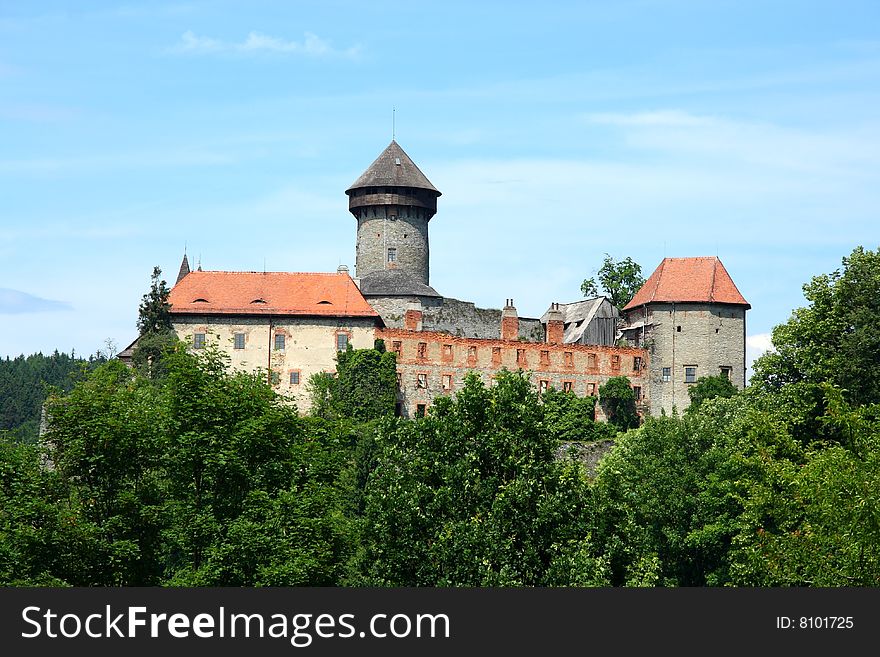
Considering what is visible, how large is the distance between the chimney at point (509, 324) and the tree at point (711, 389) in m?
11.3

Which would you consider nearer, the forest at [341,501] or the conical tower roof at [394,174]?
the forest at [341,501]

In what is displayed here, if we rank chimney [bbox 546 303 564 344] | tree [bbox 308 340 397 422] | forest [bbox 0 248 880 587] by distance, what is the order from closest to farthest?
1. forest [bbox 0 248 880 587]
2. tree [bbox 308 340 397 422]
3. chimney [bbox 546 303 564 344]

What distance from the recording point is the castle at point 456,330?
261ft

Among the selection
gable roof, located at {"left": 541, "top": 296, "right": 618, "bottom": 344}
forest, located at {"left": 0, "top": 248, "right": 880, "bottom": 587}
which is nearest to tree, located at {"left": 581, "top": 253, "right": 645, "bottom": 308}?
gable roof, located at {"left": 541, "top": 296, "right": 618, "bottom": 344}

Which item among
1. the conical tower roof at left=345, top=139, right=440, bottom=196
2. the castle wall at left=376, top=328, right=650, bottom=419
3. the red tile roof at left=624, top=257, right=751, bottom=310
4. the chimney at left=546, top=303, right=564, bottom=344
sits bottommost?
the castle wall at left=376, top=328, right=650, bottom=419

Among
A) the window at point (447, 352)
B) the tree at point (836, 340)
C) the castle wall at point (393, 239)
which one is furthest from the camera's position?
the castle wall at point (393, 239)

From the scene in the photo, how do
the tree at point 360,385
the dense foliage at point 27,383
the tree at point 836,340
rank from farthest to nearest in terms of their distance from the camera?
the dense foliage at point 27,383
the tree at point 360,385
the tree at point 836,340

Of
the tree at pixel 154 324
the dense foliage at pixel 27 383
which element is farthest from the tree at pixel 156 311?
the dense foliage at pixel 27 383

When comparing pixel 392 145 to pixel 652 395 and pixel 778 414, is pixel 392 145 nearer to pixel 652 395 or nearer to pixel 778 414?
pixel 652 395

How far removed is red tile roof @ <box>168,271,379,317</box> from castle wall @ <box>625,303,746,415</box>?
17059mm

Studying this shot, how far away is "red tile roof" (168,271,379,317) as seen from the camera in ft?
263

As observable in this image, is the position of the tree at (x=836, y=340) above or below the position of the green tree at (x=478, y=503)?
above

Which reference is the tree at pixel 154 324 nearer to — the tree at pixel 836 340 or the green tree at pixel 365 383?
the green tree at pixel 365 383

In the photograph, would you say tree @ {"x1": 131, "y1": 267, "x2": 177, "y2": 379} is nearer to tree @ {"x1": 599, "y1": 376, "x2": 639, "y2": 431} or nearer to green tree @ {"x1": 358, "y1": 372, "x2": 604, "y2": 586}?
tree @ {"x1": 599, "y1": 376, "x2": 639, "y2": 431}
